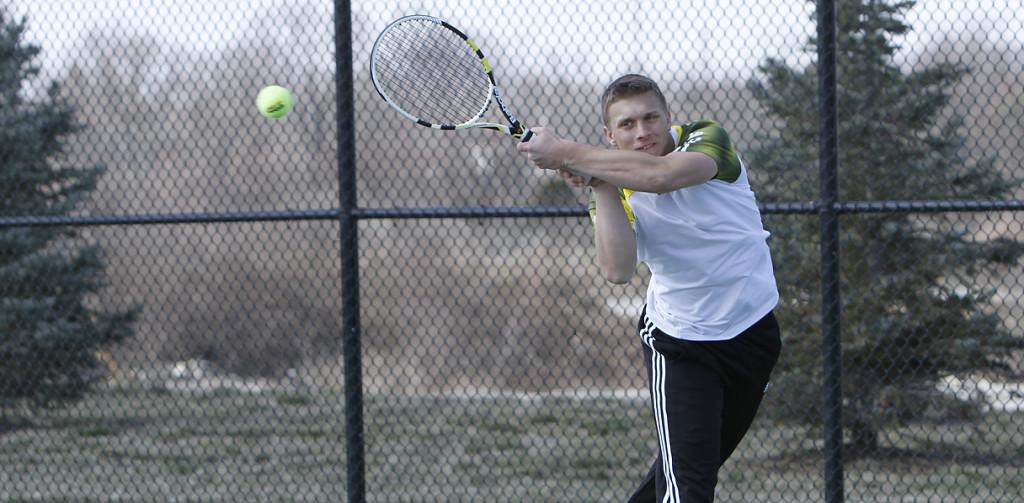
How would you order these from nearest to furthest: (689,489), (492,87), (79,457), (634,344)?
(689,489)
(492,87)
(79,457)
(634,344)

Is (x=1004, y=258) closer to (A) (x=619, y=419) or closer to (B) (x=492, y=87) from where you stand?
(A) (x=619, y=419)

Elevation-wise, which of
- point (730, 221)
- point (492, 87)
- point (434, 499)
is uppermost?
point (492, 87)

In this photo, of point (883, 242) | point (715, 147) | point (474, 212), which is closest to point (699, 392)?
point (715, 147)

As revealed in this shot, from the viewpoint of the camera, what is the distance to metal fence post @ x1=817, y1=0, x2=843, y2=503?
4.68 metres

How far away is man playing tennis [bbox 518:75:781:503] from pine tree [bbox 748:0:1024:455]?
2.85m

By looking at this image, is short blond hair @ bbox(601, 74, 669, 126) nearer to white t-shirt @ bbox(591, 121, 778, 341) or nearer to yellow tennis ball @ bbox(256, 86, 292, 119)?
white t-shirt @ bbox(591, 121, 778, 341)

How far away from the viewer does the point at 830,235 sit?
184 inches

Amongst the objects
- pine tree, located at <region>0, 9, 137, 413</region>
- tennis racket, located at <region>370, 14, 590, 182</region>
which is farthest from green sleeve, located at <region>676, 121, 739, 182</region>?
pine tree, located at <region>0, 9, 137, 413</region>

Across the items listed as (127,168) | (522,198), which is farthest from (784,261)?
(127,168)

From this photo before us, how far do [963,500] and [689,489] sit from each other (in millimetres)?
2890

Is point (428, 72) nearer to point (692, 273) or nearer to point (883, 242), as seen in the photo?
point (692, 273)

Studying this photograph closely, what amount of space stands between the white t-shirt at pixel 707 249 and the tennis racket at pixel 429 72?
0.72m

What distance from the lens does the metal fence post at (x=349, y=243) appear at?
16.3 ft

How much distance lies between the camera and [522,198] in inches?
348
